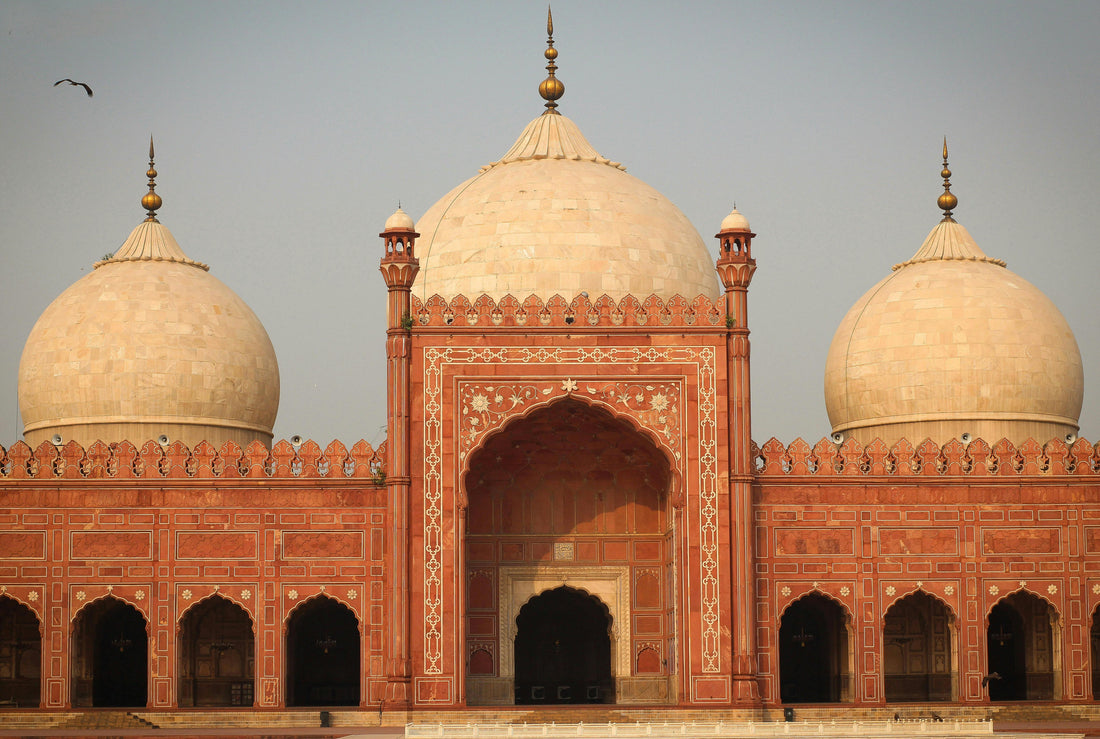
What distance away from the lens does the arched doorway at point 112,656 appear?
24.0 metres

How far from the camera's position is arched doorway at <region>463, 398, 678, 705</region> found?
2422 centimetres

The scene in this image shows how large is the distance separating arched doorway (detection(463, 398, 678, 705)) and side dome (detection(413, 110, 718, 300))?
223cm

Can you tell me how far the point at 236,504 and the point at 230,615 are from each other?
7.85ft

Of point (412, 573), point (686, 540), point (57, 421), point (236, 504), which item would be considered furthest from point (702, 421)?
point (57, 421)

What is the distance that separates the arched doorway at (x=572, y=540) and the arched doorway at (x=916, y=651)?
3.61 m

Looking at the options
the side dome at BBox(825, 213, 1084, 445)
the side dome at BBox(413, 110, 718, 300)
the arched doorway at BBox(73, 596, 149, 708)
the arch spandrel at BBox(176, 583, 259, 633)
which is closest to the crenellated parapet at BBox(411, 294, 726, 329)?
the side dome at BBox(413, 110, 718, 300)

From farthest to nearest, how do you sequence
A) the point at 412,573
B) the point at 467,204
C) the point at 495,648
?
1. the point at 467,204
2. the point at 495,648
3. the point at 412,573

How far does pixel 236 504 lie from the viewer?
2316cm

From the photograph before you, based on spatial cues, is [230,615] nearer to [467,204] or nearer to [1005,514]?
[467,204]

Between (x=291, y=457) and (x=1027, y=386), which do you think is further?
(x=1027, y=386)

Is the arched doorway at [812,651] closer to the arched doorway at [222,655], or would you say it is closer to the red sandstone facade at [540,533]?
the red sandstone facade at [540,533]

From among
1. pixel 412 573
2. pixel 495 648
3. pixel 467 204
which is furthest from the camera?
pixel 467 204

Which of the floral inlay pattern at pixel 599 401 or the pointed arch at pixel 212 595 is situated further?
the pointed arch at pixel 212 595

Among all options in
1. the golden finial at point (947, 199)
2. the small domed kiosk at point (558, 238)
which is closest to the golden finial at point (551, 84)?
the small domed kiosk at point (558, 238)
